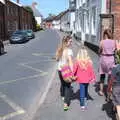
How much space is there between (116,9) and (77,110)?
13.6m

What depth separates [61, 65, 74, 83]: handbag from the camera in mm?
7559

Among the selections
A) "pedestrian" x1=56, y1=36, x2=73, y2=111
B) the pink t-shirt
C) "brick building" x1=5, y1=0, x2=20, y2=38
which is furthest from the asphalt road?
"brick building" x1=5, y1=0, x2=20, y2=38

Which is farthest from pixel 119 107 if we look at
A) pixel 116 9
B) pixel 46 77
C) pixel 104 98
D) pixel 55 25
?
pixel 55 25

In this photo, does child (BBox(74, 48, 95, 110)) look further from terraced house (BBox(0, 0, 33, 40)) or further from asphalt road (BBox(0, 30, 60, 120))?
terraced house (BBox(0, 0, 33, 40))

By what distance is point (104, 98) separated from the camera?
8586 mm

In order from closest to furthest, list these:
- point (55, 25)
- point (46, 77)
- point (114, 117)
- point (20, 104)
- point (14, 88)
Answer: point (114, 117) < point (20, 104) < point (14, 88) < point (46, 77) < point (55, 25)

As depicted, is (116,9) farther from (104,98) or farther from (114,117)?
(114,117)

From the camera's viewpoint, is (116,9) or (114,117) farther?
(116,9)

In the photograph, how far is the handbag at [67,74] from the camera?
7.56 m

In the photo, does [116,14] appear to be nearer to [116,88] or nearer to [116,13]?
[116,13]

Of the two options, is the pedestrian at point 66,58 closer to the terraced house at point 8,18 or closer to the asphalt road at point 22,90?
the asphalt road at point 22,90

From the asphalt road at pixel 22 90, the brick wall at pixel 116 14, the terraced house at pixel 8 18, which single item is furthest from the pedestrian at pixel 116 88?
the terraced house at pixel 8 18

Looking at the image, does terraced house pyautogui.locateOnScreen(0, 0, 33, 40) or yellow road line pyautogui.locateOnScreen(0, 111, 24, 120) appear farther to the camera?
terraced house pyautogui.locateOnScreen(0, 0, 33, 40)

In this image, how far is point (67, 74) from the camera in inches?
299
